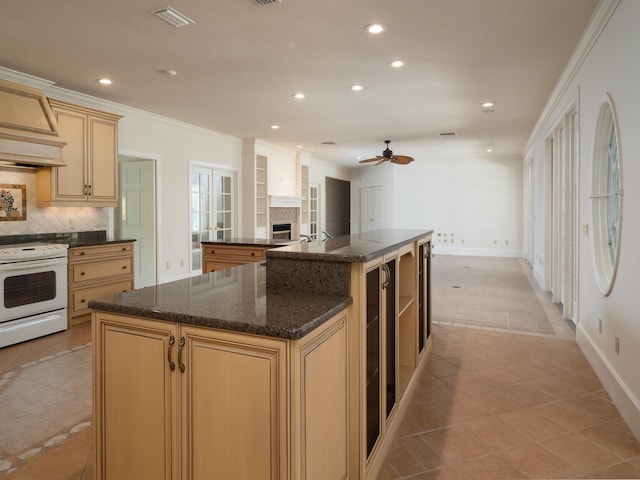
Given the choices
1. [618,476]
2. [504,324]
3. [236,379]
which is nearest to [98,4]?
[236,379]

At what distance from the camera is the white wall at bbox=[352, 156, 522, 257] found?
10.7m

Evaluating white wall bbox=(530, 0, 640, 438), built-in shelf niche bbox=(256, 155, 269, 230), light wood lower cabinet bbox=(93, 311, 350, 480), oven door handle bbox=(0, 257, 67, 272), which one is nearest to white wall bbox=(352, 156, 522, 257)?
built-in shelf niche bbox=(256, 155, 269, 230)

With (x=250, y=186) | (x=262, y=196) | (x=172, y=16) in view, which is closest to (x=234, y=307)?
(x=172, y=16)

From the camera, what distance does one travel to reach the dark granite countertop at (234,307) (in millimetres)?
1363

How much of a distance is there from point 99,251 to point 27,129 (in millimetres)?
1413

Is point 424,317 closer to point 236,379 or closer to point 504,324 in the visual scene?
point 504,324

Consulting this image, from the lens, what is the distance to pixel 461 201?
1118 centimetres

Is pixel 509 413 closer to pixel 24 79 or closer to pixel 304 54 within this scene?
pixel 304 54

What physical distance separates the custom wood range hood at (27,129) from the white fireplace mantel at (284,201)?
14.7 feet

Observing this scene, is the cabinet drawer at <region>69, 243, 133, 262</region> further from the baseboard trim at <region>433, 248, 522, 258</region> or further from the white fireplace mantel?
the baseboard trim at <region>433, 248, 522, 258</region>

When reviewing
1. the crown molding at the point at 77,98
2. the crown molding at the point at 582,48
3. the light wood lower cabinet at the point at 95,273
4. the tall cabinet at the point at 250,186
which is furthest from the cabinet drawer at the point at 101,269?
the crown molding at the point at 582,48

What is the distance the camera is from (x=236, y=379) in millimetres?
1389

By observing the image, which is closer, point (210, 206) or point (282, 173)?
point (210, 206)

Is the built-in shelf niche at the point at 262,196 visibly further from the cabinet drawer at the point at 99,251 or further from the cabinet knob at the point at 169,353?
the cabinet knob at the point at 169,353
